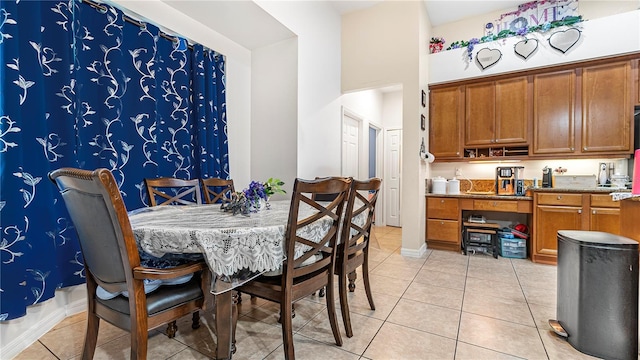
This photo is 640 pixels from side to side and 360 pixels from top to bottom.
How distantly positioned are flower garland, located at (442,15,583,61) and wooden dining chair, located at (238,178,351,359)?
3487 mm

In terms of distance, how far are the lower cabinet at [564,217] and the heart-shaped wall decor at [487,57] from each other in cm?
181

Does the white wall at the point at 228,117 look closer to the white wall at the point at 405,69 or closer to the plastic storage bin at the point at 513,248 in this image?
the white wall at the point at 405,69

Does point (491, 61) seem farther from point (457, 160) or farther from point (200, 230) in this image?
point (200, 230)

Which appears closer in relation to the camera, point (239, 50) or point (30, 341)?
point (30, 341)

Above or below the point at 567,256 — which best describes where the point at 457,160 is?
above

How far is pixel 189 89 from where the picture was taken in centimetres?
267

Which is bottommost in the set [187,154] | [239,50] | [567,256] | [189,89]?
[567,256]

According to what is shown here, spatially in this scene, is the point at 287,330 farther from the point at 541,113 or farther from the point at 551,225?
the point at 541,113

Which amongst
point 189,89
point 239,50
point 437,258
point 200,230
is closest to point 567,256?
point 437,258

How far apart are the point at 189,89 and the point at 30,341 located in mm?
2198

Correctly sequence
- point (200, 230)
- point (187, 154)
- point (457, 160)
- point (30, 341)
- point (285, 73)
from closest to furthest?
point (200, 230)
point (30, 341)
point (187, 154)
point (285, 73)
point (457, 160)

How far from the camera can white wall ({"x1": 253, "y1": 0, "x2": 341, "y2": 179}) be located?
3.13 meters

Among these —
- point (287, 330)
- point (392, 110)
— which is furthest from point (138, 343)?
point (392, 110)

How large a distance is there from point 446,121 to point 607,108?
1.70m
